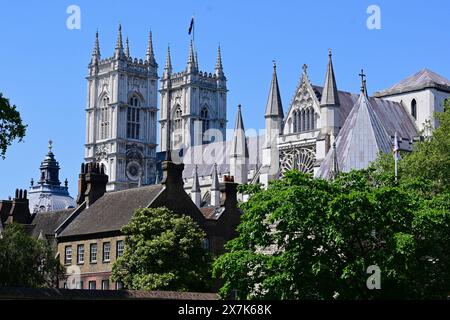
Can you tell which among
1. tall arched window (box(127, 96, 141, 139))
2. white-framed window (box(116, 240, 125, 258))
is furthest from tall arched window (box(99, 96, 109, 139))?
white-framed window (box(116, 240, 125, 258))

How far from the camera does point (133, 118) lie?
646 feet

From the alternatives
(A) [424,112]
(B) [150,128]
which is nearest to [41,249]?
(A) [424,112]

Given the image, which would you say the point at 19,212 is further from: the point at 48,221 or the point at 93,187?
the point at 93,187

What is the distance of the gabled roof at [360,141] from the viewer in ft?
278

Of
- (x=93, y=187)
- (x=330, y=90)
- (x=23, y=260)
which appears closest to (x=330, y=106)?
(x=330, y=90)

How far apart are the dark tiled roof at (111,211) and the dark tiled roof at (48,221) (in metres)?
4.61

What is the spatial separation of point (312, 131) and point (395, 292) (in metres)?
79.1

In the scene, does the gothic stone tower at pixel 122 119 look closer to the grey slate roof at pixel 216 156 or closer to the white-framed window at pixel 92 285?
the grey slate roof at pixel 216 156

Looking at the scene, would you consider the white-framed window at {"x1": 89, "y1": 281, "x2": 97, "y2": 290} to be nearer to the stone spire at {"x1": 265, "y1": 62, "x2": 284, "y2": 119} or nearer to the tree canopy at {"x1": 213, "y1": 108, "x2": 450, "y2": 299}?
the tree canopy at {"x1": 213, "y1": 108, "x2": 450, "y2": 299}

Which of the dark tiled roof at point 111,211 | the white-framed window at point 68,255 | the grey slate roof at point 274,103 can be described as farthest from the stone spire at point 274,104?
the white-framed window at point 68,255

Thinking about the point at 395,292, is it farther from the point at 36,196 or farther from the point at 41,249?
the point at 36,196

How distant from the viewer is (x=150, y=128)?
648 feet

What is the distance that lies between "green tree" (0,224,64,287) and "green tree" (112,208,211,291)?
6.29 meters
